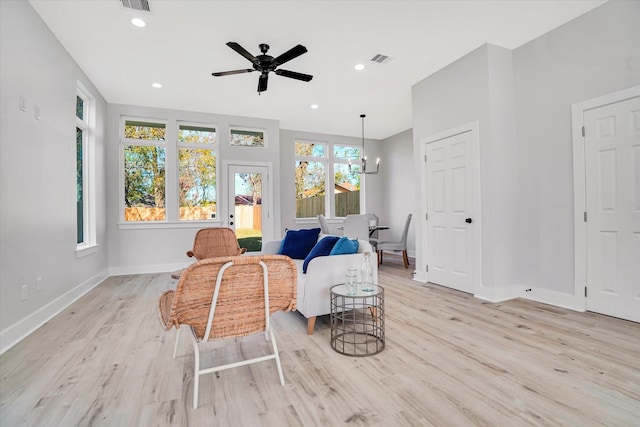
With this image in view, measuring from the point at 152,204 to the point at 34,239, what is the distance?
2814 mm

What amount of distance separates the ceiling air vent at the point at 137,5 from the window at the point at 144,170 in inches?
119

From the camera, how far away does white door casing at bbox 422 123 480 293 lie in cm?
376

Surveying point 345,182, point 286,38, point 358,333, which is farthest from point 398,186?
point 358,333

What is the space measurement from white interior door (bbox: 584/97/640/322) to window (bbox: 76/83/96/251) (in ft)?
19.9

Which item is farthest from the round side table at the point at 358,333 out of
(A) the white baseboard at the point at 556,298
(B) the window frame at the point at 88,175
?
(B) the window frame at the point at 88,175

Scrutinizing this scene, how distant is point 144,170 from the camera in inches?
220

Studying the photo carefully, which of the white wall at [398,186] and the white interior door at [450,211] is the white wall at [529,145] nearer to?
the white interior door at [450,211]

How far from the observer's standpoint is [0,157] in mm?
2404

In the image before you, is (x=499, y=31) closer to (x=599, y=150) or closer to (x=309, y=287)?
(x=599, y=150)

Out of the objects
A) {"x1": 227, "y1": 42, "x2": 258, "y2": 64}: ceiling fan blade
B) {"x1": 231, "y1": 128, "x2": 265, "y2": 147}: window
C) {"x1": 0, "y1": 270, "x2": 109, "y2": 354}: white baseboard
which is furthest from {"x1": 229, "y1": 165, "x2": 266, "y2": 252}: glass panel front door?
{"x1": 227, "y1": 42, "x2": 258, "y2": 64}: ceiling fan blade

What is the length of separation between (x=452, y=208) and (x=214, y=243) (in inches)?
123

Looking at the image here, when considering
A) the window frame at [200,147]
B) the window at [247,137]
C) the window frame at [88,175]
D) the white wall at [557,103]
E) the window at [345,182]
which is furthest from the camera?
the window at [345,182]

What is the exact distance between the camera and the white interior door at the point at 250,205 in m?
6.10

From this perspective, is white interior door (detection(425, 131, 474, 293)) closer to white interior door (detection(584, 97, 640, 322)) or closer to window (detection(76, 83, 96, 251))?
white interior door (detection(584, 97, 640, 322))
